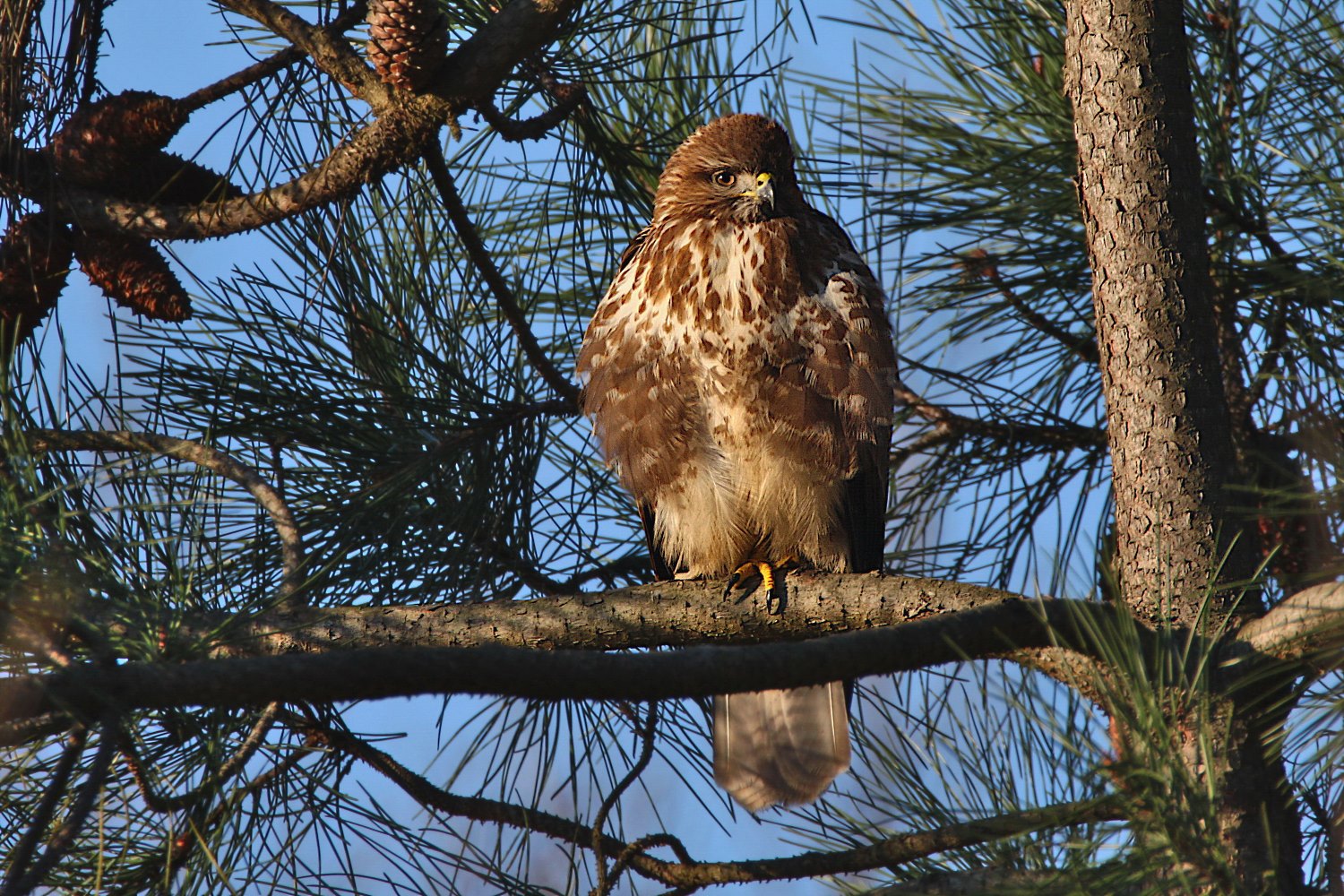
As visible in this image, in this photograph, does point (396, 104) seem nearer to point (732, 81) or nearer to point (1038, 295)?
point (732, 81)

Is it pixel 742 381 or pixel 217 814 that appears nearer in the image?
pixel 217 814

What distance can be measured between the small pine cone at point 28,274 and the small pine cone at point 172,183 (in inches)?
5.4

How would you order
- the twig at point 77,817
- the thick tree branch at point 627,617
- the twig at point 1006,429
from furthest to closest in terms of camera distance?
the twig at point 1006,429 → the thick tree branch at point 627,617 → the twig at point 77,817

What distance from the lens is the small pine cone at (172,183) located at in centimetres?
214

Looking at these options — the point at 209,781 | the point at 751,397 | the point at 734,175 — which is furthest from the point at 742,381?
the point at 209,781

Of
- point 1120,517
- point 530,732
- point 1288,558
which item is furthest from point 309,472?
point 1288,558

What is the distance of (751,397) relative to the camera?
2.63 meters

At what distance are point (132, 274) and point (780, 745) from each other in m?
1.60

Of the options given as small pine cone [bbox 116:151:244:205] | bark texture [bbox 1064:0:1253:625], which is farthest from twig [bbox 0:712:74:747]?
bark texture [bbox 1064:0:1253:625]

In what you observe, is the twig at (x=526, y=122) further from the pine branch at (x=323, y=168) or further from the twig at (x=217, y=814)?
the twig at (x=217, y=814)

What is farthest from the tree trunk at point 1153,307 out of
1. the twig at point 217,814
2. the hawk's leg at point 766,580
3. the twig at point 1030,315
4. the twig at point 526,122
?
the twig at point 217,814

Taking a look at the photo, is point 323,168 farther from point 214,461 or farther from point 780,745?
point 780,745

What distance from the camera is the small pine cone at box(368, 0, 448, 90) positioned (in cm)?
198

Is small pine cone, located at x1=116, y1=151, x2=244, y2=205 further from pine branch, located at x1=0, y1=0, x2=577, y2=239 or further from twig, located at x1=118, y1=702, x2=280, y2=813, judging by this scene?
twig, located at x1=118, y1=702, x2=280, y2=813
